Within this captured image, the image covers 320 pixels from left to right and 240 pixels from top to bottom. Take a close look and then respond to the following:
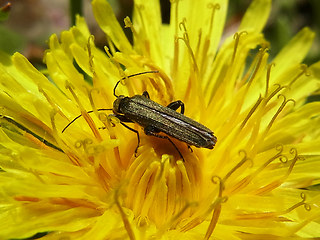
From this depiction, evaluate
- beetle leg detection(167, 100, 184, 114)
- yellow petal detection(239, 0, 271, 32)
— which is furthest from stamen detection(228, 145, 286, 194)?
Answer: yellow petal detection(239, 0, 271, 32)

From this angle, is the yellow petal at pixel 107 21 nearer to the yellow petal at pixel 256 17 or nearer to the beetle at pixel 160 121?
the beetle at pixel 160 121

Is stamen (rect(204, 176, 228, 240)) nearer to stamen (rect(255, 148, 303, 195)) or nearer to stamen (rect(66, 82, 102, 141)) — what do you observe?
stamen (rect(255, 148, 303, 195))

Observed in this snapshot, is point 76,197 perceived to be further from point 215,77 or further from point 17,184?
point 215,77

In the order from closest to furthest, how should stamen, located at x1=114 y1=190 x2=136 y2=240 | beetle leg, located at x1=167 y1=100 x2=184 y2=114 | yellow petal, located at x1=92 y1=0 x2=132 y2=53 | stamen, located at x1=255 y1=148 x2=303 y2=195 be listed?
stamen, located at x1=114 y1=190 x2=136 y2=240
stamen, located at x1=255 y1=148 x2=303 y2=195
beetle leg, located at x1=167 y1=100 x2=184 y2=114
yellow petal, located at x1=92 y1=0 x2=132 y2=53

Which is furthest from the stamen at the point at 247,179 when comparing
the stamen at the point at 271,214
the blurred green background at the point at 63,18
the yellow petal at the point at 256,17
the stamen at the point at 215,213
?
the blurred green background at the point at 63,18

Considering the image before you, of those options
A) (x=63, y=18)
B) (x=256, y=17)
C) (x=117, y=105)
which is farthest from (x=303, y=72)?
(x=63, y=18)

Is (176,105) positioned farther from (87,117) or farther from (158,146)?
(87,117)

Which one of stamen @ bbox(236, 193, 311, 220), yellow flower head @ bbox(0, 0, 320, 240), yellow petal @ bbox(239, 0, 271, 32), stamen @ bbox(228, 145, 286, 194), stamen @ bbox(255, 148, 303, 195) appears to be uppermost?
yellow petal @ bbox(239, 0, 271, 32)
